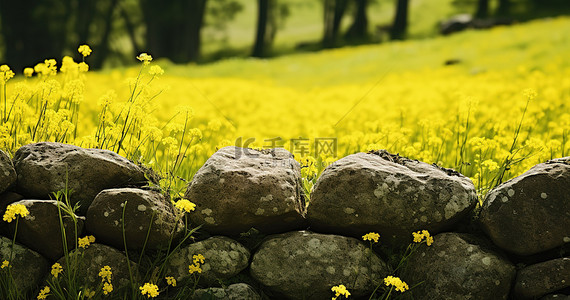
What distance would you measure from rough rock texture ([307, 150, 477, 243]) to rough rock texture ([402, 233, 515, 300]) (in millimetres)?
163

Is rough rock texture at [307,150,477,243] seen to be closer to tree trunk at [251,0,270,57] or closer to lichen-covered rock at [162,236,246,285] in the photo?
lichen-covered rock at [162,236,246,285]

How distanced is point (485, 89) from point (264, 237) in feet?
30.1

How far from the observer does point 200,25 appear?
30.5m

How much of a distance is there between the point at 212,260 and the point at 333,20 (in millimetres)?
33486

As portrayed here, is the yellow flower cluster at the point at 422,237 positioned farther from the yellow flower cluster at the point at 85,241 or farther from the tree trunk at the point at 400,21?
the tree trunk at the point at 400,21

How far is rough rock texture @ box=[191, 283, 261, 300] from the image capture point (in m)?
3.78

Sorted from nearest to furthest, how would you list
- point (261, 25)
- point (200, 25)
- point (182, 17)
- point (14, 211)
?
point (14, 211), point (182, 17), point (200, 25), point (261, 25)

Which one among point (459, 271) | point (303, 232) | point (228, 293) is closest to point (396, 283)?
point (459, 271)

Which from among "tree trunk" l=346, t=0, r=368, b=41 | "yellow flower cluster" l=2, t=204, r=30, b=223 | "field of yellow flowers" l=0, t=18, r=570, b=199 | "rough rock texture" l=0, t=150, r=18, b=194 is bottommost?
"tree trunk" l=346, t=0, r=368, b=41

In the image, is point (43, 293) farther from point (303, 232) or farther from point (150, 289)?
point (303, 232)

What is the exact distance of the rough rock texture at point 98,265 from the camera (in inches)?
148

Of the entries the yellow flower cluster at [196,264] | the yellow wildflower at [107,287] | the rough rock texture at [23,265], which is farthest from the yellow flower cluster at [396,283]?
the rough rock texture at [23,265]

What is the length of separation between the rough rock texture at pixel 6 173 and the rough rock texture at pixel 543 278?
3518mm

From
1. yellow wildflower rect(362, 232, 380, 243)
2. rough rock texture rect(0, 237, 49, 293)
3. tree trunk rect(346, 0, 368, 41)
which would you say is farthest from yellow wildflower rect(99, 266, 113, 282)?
tree trunk rect(346, 0, 368, 41)
